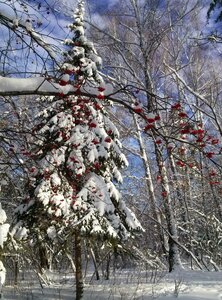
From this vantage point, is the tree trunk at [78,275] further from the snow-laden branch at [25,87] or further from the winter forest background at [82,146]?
the snow-laden branch at [25,87]

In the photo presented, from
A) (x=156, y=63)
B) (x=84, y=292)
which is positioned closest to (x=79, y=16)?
(x=156, y=63)

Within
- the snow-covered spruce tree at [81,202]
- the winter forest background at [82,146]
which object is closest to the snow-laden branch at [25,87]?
the winter forest background at [82,146]

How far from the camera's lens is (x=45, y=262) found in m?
14.8

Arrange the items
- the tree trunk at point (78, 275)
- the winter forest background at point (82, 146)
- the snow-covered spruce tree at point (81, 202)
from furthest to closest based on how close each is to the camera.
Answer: the tree trunk at point (78, 275) < the snow-covered spruce tree at point (81, 202) < the winter forest background at point (82, 146)

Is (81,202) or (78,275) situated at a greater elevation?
(81,202)

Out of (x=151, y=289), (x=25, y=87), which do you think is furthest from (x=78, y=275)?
(x=25, y=87)

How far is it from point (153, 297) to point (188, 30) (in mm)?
11968

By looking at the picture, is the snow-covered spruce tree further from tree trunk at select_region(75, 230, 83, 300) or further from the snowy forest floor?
the snowy forest floor

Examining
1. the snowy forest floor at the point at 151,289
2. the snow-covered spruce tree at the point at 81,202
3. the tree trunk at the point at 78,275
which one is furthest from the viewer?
the tree trunk at the point at 78,275

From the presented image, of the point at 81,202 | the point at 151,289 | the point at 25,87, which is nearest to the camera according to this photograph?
the point at 25,87

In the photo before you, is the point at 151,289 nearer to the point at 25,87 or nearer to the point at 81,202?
the point at 81,202

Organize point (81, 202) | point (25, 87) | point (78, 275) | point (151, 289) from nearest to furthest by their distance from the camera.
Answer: point (25, 87)
point (151, 289)
point (81, 202)
point (78, 275)

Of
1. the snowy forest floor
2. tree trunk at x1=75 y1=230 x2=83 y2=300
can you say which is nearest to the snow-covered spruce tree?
tree trunk at x1=75 y1=230 x2=83 y2=300

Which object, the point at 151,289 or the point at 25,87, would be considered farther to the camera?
the point at 151,289
